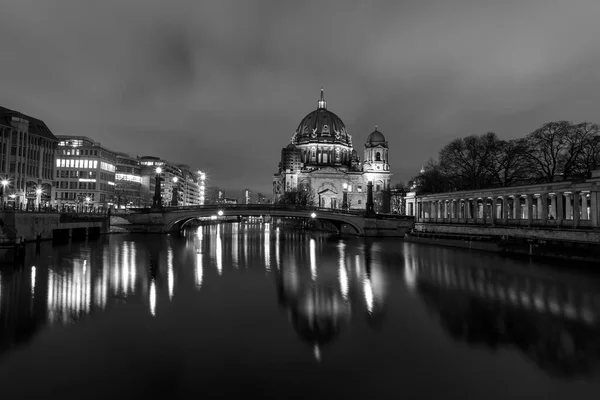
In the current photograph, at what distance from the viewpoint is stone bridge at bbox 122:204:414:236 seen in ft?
223

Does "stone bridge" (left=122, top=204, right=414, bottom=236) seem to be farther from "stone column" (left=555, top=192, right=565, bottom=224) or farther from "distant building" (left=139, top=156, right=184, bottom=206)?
"distant building" (left=139, top=156, right=184, bottom=206)

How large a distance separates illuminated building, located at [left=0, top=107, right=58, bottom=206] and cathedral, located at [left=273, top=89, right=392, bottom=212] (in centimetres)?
7218

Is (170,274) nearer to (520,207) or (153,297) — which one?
(153,297)

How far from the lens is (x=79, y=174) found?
293 ft

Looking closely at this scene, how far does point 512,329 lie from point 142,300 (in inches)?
633

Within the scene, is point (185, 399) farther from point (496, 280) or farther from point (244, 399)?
point (496, 280)

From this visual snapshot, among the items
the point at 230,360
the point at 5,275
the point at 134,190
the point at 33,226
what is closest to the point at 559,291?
the point at 230,360

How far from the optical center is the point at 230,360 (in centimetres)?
1245

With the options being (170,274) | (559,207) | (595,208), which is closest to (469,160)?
(559,207)

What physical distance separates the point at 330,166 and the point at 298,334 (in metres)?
131

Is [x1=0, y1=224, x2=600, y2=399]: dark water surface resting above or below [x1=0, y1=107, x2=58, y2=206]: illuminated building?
below

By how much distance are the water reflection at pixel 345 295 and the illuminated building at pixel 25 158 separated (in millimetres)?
34251

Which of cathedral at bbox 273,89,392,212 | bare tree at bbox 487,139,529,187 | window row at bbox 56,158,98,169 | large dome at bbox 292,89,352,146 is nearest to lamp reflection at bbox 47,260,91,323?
bare tree at bbox 487,139,529,187

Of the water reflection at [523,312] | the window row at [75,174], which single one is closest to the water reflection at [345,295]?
the water reflection at [523,312]
